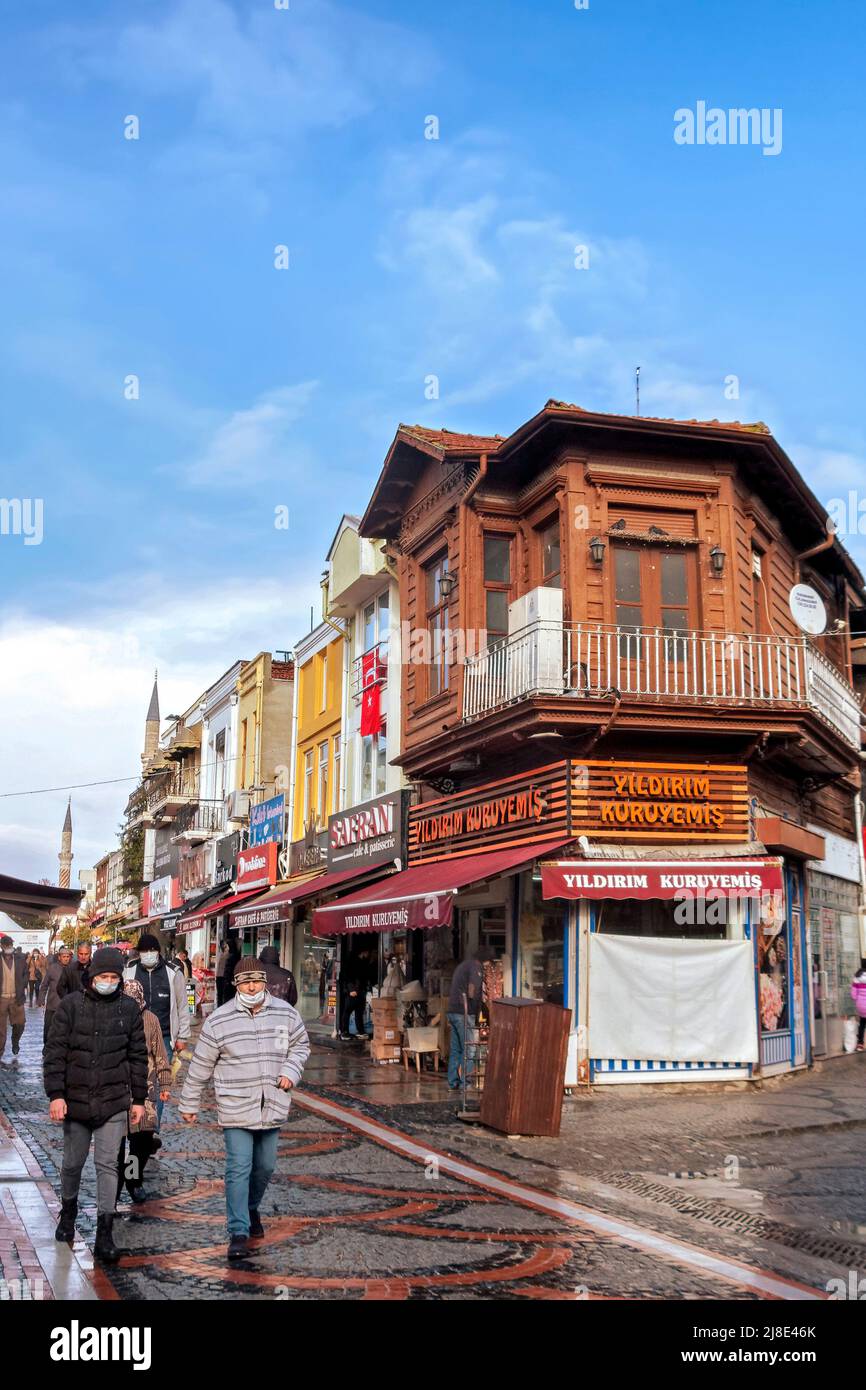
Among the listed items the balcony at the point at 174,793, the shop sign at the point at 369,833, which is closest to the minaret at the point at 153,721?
the balcony at the point at 174,793

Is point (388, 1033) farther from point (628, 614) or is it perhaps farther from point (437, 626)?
point (628, 614)

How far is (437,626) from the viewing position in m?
20.8

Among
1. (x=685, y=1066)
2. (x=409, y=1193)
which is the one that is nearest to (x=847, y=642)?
(x=685, y=1066)

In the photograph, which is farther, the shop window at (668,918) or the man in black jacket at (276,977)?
the shop window at (668,918)

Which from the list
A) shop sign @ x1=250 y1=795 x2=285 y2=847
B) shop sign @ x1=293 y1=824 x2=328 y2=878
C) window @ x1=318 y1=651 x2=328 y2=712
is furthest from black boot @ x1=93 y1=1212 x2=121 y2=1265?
shop sign @ x1=250 y1=795 x2=285 y2=847

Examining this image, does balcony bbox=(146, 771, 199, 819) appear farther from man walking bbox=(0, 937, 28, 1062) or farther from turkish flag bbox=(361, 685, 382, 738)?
man walking bbox=(0, 937, 28, 1062)

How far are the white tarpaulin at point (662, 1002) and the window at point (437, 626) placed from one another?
5671 millimetres

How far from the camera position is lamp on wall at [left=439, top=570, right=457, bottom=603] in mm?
19594

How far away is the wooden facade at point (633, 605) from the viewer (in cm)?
1647

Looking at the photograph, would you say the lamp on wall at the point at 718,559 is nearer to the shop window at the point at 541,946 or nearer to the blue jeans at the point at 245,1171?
the shop window at the point at 541,946

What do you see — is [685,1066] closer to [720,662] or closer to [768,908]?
[768,908]

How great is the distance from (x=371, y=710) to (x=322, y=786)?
5263 millimetres

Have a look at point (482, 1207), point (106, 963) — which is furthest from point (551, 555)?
point (106, 963)
